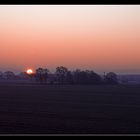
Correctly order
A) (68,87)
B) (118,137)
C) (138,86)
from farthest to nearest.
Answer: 1. (138,86)
2. (68,87)
3. (118,137)

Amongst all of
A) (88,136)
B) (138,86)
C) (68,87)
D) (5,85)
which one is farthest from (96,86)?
(88,136)

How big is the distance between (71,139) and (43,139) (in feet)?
0.35

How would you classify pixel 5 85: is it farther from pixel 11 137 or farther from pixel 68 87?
pixel 11 137

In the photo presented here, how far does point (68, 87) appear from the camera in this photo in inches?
1219

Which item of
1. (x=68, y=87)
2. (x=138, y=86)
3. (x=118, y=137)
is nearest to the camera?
(x=118, y=137)
